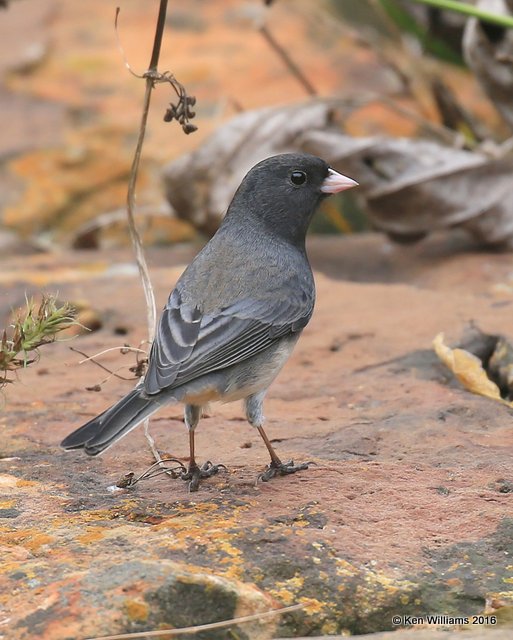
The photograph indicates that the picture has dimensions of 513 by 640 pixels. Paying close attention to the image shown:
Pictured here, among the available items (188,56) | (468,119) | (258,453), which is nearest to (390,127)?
(468,119)

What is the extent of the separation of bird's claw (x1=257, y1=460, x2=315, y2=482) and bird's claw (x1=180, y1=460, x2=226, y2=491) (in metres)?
0.15

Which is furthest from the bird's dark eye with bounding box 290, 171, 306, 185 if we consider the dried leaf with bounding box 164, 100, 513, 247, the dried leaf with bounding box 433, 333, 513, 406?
the dried leaf with bounding box 164, 100, 513, 247

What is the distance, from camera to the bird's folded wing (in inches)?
128

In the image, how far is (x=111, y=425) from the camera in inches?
119

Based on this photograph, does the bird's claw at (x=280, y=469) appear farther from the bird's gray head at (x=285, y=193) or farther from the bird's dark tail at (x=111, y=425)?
the bird's gray head at (x=285, y=193)

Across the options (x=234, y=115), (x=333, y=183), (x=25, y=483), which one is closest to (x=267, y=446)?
(x=25, y=483)

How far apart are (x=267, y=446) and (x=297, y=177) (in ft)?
3.95

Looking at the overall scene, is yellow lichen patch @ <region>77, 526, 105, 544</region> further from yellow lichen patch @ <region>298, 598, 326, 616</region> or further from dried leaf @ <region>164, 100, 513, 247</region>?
dried leaf @ <region>164, 100, 513, 247</region>

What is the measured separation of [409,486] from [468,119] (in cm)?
462

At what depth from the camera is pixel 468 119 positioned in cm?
714

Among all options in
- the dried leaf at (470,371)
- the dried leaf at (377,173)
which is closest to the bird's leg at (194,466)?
the dried leaf at (470,371)

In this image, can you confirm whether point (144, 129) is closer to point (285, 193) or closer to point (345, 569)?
point (285, 193)

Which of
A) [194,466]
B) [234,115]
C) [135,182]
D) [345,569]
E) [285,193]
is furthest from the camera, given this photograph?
[234,115]

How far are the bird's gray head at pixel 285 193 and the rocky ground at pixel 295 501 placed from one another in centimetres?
64
